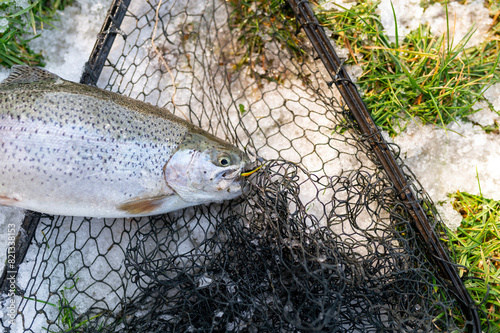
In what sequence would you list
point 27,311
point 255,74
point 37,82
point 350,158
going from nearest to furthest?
point 37,82 < point 27,311 < point 350,158 < point 255,74

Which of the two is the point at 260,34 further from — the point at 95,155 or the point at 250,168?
the point at 95,155

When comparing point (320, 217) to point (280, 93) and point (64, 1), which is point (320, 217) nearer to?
point (280, 93)

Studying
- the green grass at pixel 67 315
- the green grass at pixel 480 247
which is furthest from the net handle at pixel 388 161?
the green grass at pixel 67 315

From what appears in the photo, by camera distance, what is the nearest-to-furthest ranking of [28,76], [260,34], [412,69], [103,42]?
[28,76] < [103,42] < [412,69] < [260,34]

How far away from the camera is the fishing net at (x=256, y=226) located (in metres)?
2.04

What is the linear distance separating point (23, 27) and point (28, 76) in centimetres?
77

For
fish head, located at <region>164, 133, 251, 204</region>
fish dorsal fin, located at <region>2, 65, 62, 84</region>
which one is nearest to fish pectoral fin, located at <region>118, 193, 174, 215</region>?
fish head, located at <region>164, 133, 251, 204</region>

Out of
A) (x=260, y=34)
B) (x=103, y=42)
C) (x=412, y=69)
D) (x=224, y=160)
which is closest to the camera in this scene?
(x=224, y=160)

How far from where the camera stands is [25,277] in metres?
2.44

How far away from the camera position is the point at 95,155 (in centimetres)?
204

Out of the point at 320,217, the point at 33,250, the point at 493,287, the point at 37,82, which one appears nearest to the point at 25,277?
the point at 33,250

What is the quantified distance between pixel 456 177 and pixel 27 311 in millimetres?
3122

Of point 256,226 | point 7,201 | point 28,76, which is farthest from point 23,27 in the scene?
point 256,226

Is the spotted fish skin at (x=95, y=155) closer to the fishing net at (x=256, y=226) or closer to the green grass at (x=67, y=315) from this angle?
the fishing net at (x=256, y=226)
